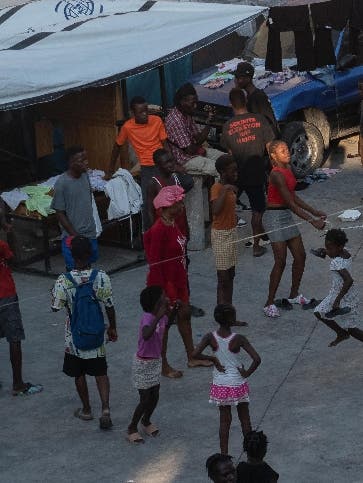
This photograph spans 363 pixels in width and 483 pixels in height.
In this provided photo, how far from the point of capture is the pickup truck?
15.3 metres

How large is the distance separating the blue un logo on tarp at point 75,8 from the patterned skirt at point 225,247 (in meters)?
6.59

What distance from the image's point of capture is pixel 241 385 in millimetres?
8031

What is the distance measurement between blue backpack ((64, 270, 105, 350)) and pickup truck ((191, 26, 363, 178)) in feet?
22.8

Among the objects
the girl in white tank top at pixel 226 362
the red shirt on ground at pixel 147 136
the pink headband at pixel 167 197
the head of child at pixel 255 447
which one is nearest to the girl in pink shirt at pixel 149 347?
the girl in white tank top at pixel 226 362

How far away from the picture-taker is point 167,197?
932cm

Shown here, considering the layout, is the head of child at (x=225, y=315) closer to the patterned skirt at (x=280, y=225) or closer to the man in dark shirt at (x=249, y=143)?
the patterned skirt at (x=280, y=225)

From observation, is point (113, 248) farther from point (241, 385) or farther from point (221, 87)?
point (241, 385)

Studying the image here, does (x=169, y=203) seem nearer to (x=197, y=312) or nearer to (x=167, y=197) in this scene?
(x=167, y=197)

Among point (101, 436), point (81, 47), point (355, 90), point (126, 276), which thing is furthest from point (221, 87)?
point (101, 436)

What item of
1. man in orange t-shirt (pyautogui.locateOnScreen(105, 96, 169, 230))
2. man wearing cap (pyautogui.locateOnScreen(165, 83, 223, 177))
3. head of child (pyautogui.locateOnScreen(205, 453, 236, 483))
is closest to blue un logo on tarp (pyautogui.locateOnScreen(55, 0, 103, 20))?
man wearing cap (pyautogui.locateOnScreen(165, 83, 223, 177))

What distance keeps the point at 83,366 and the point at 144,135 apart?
421cm

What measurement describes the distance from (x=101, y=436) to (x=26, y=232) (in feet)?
16.8

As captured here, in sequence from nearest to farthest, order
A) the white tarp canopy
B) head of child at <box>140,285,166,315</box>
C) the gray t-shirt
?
1. head of child at <box>140,285,166,315</box>
2. the gray t-shirt
3. the white tarp canopy

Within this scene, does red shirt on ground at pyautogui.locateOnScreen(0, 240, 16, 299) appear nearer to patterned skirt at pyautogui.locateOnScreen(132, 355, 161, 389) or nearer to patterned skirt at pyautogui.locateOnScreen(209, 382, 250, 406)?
patterned skirt at pyautogui.locateOnScreen(132, 355, 161, 389)
